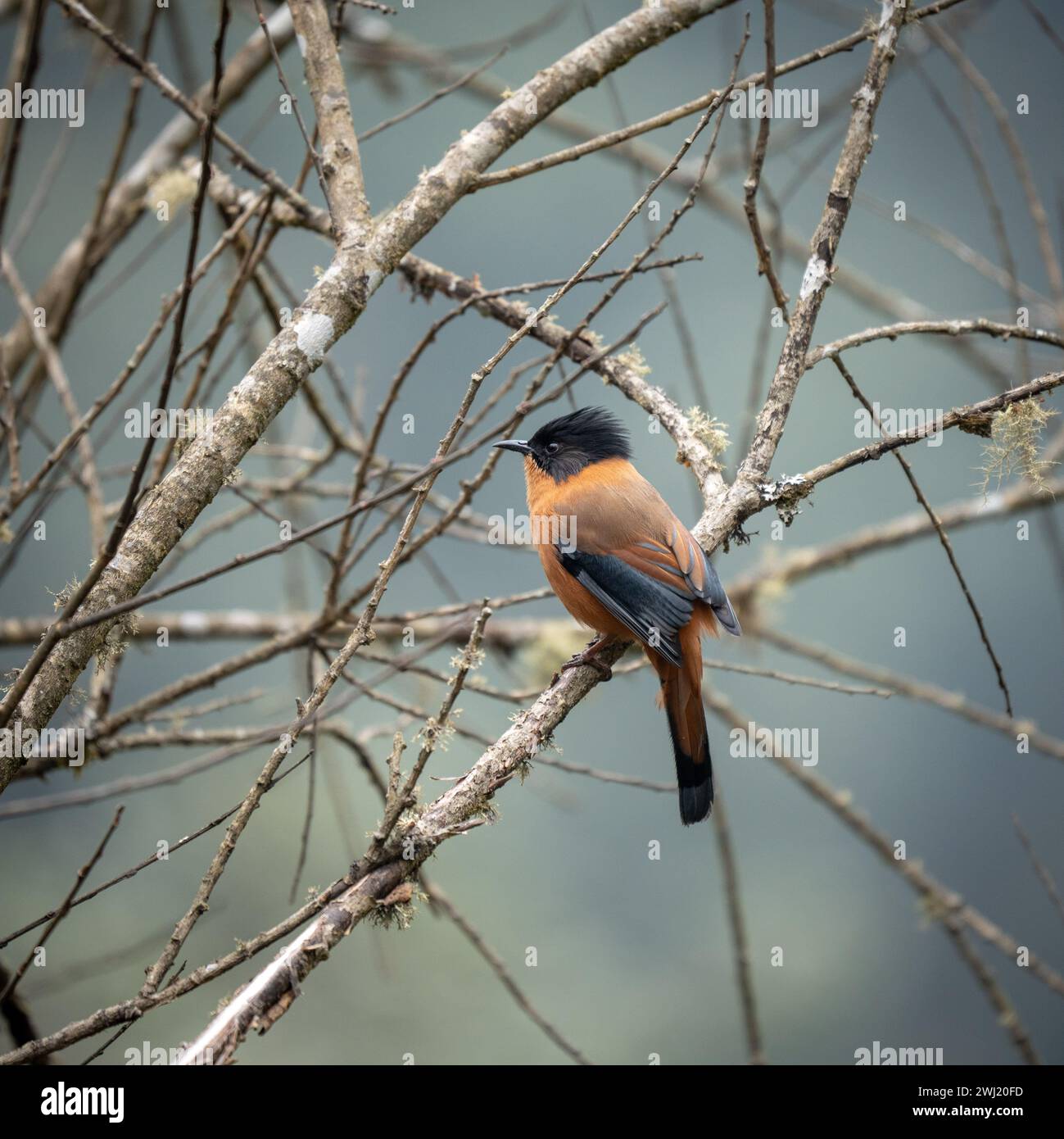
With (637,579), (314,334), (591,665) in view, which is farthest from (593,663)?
(314,334)

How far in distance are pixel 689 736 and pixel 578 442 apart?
109 cm

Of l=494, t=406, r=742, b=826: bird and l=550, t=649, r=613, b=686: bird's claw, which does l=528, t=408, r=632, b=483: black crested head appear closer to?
l=494, t=406, r=742, b=826: bird

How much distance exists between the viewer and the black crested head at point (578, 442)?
11.6ft

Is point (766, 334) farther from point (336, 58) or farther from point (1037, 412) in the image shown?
point (336, 58)

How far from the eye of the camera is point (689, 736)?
3.00m

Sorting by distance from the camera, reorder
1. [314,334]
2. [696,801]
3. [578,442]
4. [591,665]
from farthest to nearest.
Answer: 1. [578,442]
2. [696,801]
3. [591,665]
4. [314,334]

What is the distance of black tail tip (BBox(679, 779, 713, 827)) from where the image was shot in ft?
9.82

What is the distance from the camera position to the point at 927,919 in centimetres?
406

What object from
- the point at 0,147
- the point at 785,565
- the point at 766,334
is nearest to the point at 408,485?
the point at 766,334

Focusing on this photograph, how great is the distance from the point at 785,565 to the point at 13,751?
3.90m

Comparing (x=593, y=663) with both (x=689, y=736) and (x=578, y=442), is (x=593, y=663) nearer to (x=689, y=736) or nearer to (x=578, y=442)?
(x=689, y=736)

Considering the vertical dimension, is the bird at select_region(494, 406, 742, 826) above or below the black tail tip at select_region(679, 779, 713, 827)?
above

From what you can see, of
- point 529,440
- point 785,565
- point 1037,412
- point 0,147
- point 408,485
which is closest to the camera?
point 408,485

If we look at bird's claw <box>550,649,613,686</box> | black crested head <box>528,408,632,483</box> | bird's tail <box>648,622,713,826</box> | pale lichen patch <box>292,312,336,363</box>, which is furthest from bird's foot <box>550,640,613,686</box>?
pale lichen patch <box>292,312,336,363</box>
